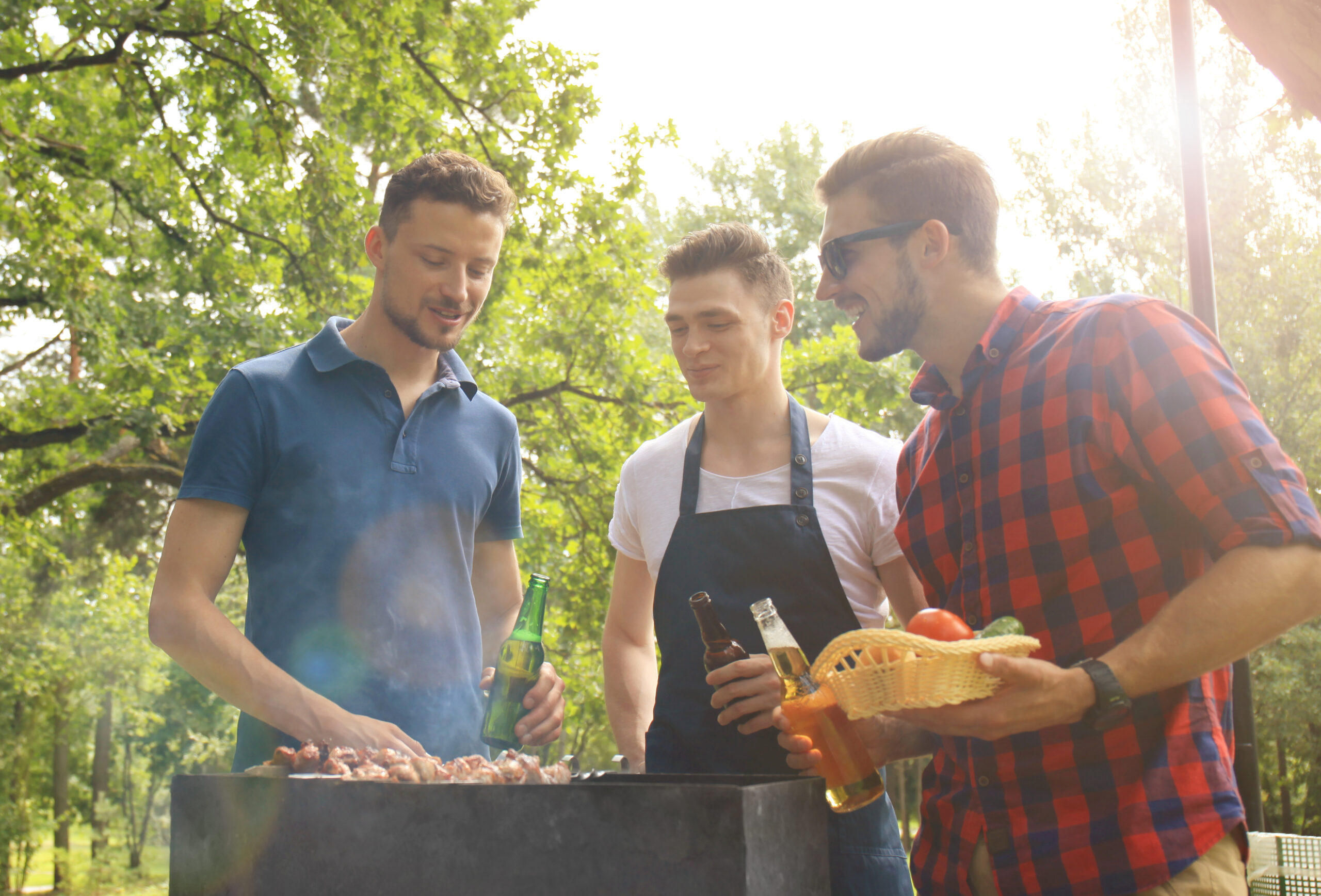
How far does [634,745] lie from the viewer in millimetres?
2836

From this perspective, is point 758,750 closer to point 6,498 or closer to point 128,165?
point 6,498

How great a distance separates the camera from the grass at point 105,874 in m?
25.8

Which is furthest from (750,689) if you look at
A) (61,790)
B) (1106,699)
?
(61,790)

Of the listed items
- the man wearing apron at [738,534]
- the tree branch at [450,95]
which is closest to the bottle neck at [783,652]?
the man wearing apron at [738,534]

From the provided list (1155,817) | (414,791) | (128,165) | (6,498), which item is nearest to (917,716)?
(1155,817)

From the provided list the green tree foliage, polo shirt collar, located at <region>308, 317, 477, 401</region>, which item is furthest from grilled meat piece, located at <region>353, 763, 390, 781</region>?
the green tree foliage

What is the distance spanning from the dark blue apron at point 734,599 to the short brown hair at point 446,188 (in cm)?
100

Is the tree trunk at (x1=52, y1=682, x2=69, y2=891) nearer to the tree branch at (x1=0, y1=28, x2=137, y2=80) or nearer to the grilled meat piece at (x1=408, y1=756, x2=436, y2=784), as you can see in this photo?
the tree branch at (x1=0, y1=28, x2=137, y2=80)

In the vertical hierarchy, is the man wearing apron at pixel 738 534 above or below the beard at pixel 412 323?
below

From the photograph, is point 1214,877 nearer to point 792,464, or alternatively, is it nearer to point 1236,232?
point 792,464

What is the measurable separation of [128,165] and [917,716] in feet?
33.9

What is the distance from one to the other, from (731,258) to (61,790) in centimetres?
3135

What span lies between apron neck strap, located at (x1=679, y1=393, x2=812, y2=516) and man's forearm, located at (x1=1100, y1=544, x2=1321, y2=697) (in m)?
1.14

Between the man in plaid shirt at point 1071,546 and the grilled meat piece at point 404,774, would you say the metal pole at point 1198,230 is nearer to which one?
the man in plaid shirt at point 1071,546
